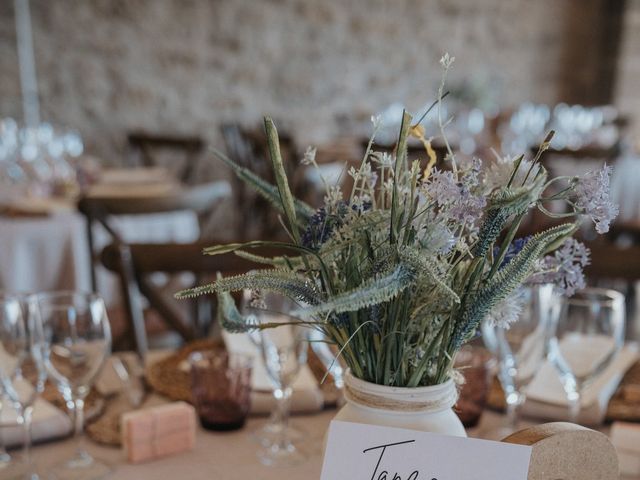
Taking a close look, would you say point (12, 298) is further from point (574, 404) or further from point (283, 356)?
point (574, 404)

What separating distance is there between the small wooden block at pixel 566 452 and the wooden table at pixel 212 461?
0.91ft

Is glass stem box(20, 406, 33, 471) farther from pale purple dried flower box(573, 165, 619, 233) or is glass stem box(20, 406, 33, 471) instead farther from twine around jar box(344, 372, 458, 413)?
pale purple dried flower box(573, 165, 619, 233)

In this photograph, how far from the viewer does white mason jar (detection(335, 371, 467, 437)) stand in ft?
1.90

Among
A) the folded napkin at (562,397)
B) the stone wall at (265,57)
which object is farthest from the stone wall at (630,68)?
the folded napkin at (562,397)

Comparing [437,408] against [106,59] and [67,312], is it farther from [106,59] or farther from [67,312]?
[106,59]

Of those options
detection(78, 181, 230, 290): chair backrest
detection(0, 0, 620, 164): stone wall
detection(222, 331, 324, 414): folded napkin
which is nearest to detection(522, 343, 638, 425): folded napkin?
detection(222, 331, 324, 414): folded napkin

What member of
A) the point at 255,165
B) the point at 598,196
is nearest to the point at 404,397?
the point at 598,196

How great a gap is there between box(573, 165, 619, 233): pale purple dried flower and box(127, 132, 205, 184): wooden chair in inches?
144

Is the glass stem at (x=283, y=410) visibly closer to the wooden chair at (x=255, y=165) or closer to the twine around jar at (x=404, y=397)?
the twine around jar at (x=404, y=397)

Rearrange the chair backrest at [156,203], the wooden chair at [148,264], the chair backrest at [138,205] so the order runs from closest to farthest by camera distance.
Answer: the wooden chair at [148,264] < the chair backrest at [138,205] < the chair backrest at [156,203]

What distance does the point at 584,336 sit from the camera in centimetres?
89

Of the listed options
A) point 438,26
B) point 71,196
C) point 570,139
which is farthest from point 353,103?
point 71,196

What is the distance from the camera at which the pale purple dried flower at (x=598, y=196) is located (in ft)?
1.74

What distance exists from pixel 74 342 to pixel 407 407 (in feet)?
1.56
